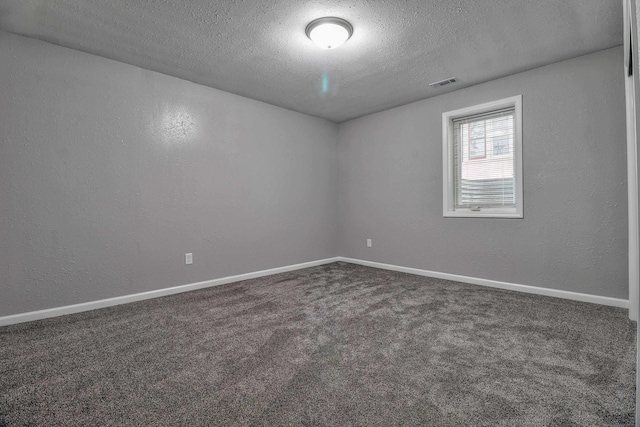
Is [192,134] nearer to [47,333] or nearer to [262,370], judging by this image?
[47,333]

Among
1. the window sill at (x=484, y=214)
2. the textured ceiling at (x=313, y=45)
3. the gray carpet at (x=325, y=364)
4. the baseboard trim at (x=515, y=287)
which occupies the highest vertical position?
the textured ceiling at (x=313, y=45)

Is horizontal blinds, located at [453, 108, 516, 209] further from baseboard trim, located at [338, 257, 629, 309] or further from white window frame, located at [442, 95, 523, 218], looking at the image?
baseboard trim, located at [338, 257, 629, 309]

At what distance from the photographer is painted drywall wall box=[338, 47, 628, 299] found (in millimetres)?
2906

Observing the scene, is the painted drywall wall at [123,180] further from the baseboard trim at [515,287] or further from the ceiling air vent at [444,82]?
the ceiling air vent at [444,82]

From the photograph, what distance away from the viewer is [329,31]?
2.53m

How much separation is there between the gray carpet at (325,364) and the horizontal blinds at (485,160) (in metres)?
1.36

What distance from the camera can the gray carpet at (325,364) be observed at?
1.42m

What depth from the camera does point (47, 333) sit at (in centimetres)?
237

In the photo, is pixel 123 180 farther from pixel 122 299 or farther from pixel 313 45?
pixel 313 45

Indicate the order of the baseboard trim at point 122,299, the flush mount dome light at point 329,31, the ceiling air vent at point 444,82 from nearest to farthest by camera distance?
1. the flush mount dome light at point 329,31
2. the baseboard trim at point 122,299
3. the ceiling air vent at point 444,82

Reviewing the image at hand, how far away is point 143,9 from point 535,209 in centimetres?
409

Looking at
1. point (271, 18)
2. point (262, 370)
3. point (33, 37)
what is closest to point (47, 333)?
point (262, 370)

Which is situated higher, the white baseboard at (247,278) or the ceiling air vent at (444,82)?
the ceiling air vent at (444,82)

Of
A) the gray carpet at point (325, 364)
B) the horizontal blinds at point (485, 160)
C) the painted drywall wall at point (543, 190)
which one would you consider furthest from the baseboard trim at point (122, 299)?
the horizontal blinds at point (485, 160)
